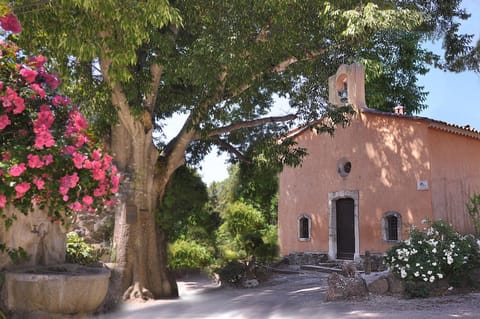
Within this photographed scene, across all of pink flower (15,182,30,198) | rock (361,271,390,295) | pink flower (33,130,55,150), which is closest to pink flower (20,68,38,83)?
pink flower (33,130,55,150)

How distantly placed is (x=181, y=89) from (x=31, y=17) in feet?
14.5

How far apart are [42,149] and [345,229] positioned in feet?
46.7

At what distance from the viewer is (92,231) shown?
38.5 ft

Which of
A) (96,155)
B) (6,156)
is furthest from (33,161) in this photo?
(96,155)

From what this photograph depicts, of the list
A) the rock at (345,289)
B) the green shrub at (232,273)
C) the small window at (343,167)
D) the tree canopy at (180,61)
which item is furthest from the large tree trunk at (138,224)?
the small window at (343,167)

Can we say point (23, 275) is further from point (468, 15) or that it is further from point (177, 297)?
point (468, 15)

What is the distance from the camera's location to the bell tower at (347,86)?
12.8 m

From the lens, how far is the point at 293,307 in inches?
370

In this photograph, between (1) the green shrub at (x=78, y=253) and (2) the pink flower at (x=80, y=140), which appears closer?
(2) the pink flower at (x=80, y=140)

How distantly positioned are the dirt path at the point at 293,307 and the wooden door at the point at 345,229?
554 cm

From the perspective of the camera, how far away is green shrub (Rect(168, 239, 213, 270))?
15.4 meters

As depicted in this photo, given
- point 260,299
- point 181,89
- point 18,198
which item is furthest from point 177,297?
point 18,198

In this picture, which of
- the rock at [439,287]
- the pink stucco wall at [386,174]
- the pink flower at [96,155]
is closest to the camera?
the pink flower at [96,155]

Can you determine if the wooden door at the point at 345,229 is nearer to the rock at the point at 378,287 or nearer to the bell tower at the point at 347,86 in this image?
the bell tower at the point at 347,86
